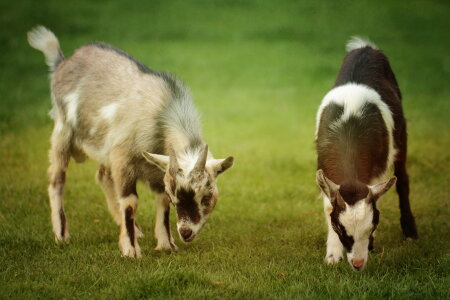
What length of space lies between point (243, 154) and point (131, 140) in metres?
4.71

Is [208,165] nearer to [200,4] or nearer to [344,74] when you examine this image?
[344,74]

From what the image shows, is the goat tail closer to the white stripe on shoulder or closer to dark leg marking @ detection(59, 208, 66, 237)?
dark leg marking @ detection(59, 208, 66, 237)

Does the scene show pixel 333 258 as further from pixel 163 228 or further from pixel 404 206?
pixel 163 228

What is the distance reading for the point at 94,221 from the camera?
7.88m

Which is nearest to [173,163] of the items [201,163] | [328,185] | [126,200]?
[201,163]

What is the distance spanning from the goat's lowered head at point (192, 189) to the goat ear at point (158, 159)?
4.6 inches

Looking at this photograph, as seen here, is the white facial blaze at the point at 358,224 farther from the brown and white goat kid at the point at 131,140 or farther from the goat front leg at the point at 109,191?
the goat front leg at the point at 109,191

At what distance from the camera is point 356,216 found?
5504mm

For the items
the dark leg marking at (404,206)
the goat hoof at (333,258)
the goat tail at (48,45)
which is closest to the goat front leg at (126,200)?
the goat hoof at (333,258)

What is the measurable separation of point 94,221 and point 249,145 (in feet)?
14.8

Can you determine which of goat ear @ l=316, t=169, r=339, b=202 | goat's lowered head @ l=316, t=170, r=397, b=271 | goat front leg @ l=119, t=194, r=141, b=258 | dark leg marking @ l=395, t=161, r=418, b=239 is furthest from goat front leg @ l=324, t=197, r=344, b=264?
goat front leg @ l=119, t=194, r=141, b=258

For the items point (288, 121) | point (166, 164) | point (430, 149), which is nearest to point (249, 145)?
point (288, 121)

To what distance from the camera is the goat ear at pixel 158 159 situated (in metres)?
6.22

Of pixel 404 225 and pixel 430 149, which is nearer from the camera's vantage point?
pixel 404 225
